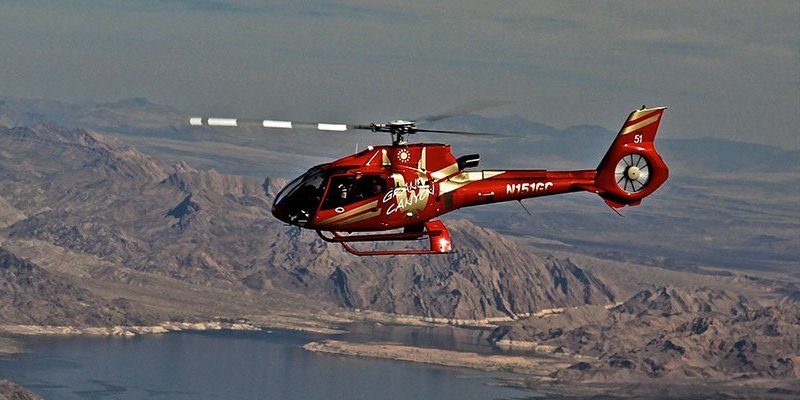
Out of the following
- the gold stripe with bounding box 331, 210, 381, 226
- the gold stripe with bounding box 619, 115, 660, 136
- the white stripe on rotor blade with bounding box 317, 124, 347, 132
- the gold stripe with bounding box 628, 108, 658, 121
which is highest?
the gold stripe with bounding box 628, 108, 658, 121

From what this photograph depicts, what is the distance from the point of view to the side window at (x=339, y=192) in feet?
271

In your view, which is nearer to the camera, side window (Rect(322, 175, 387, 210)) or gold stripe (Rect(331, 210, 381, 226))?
side window (Rect(322, 175, 387, 210))

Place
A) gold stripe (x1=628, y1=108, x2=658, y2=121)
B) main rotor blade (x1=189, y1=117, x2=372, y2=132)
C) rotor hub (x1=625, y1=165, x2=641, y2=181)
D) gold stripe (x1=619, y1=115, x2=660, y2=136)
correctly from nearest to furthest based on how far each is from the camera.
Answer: main rotor blade (x1=189, y1=117, x2=372, y2=132) → gold stripe (x1=628, y1=108, x2=658, y2=121) → gold stripe (x1=619, y1=115, x2=660, y2=136) → rotor hub (x1=625, y1=165, x2=641, y2=181)

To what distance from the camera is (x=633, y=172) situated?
92938mm

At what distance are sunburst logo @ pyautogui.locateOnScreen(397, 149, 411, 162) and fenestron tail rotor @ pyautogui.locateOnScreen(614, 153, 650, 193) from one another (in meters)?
15.1

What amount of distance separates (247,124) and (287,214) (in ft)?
35.8

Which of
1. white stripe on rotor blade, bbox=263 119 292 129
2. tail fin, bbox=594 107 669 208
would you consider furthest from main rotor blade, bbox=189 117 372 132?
tail fin, bbox=594 107 669 208

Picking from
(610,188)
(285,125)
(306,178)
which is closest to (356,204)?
(306,178)

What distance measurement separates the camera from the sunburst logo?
85.2 meters

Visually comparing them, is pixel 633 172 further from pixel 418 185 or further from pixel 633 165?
pixel 418 185

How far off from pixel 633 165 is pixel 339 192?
69.3ft

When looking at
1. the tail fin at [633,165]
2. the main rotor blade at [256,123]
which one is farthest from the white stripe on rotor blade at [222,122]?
the tail fin at [633,165]

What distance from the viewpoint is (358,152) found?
3319 inches

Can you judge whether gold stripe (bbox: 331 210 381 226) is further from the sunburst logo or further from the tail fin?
the tail fin
